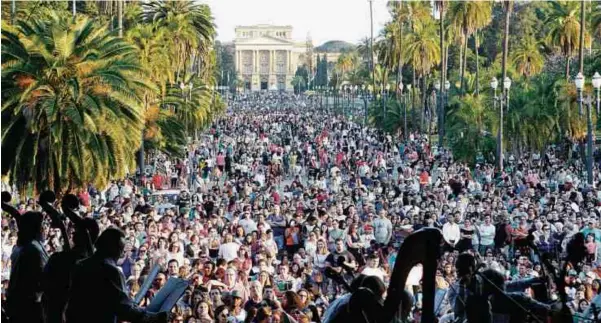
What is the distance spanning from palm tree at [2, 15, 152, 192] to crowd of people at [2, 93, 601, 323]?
733 millimetres

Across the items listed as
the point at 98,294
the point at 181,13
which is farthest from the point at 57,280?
the point at 181,13

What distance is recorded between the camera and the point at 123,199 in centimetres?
2655

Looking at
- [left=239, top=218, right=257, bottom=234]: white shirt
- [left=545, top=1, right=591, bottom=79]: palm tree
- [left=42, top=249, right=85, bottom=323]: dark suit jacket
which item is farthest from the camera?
[left=545, top=1, right=591, bottom=79]: palm tree

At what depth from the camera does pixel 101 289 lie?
5.64 m

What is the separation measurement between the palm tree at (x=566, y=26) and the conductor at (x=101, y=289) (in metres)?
50.2

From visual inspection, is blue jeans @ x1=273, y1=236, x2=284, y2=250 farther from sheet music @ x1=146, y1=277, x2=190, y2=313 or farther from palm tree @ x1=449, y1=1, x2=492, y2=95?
palm tree @ x1=449, y1=1, x2=492, y2=95

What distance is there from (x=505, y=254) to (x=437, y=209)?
20.4ft

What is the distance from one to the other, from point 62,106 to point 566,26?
37.5 meters

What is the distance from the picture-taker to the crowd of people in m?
6.60

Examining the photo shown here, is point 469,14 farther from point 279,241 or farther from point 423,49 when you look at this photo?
point 279,241

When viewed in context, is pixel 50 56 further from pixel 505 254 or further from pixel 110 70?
pixel 505 254

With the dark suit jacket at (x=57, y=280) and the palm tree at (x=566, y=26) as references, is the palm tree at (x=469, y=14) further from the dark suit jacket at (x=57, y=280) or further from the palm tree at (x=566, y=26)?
the dark suit jacket at (x=57, y=280)

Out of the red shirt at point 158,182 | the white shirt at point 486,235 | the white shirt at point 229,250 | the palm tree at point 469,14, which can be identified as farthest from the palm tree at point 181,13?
the white shirt at point 229,250

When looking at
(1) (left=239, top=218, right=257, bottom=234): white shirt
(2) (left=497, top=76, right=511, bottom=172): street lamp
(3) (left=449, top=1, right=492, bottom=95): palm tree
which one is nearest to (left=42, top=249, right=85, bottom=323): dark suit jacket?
(1) (left=239, top=218, right=257, bottom=234): white shirt
